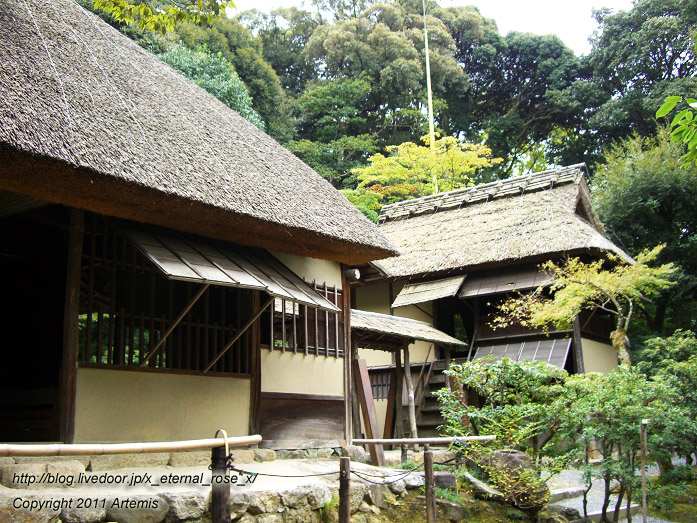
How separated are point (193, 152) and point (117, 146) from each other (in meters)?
1.31

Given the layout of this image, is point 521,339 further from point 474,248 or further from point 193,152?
point 193,152

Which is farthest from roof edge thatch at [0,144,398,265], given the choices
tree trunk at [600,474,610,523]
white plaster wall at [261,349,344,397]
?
tree trunk at [600,474,610,523]

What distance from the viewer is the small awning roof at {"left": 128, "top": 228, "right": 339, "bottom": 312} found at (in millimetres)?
6406

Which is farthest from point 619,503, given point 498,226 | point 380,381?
point 498,226

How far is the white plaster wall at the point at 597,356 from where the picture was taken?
14812mm

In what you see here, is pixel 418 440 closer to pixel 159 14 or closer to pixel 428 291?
pixel 159 14

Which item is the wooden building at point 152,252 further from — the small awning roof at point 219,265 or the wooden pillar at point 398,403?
the wooden pillar at point 398,403

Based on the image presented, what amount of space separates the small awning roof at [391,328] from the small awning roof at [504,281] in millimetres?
1990

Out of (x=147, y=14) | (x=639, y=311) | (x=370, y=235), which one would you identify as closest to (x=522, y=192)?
(x=639, y=311)

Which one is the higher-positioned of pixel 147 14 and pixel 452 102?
pixel 452 102

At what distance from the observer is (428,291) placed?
15.6 meters

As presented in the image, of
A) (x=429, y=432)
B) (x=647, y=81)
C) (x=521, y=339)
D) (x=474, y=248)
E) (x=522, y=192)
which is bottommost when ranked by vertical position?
(x=429, y=432)

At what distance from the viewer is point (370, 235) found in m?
9.38

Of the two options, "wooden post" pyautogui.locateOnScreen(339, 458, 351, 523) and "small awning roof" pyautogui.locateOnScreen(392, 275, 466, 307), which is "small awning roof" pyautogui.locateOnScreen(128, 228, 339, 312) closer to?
"wooden post" pyautogui.locateOnScreen(339, 458, 351, 523)
